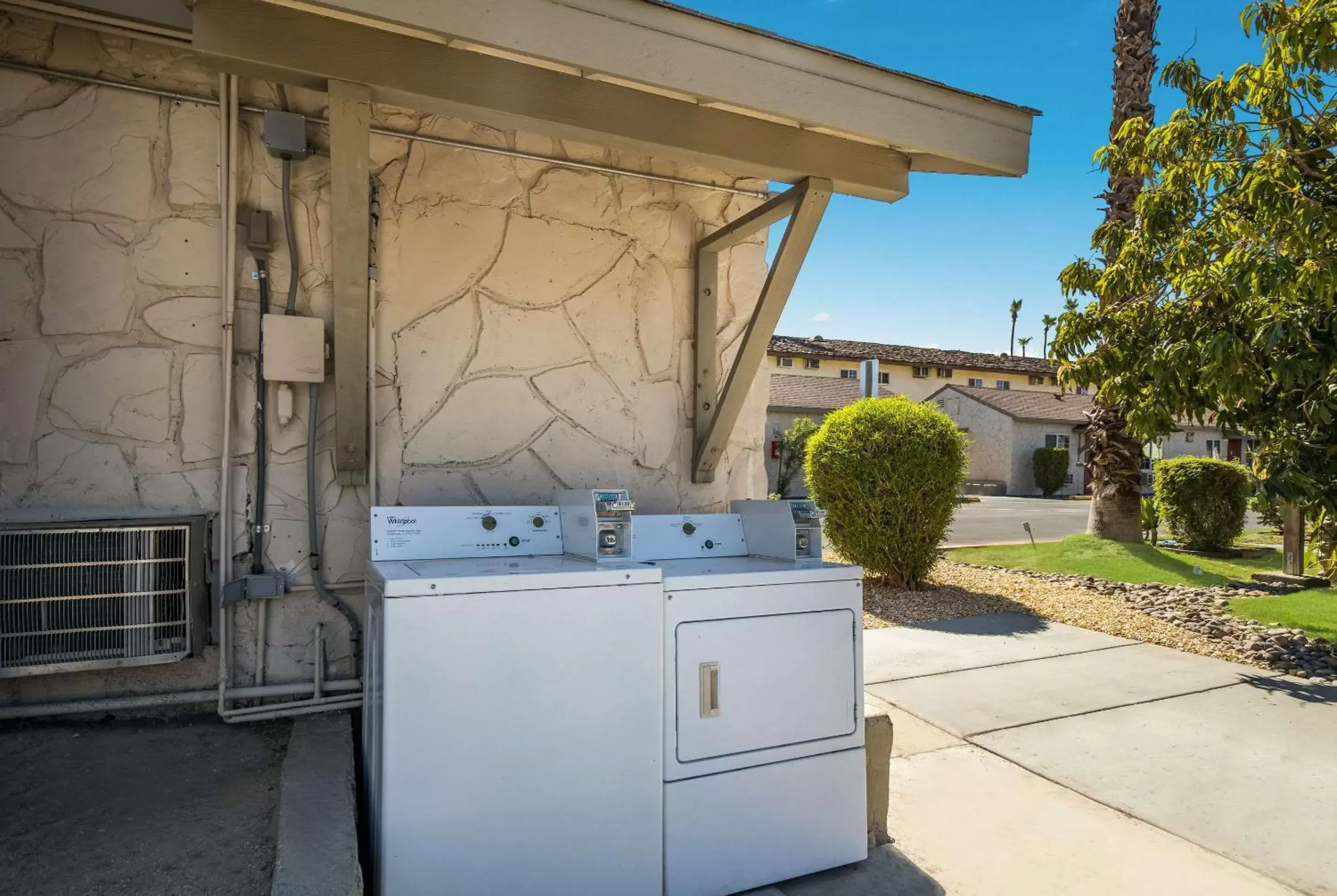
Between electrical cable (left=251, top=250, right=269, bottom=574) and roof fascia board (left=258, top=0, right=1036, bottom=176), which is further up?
roof fascia board (left=258, top=0, right=1036, bottom=176)

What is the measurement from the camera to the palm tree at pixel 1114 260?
816 cm

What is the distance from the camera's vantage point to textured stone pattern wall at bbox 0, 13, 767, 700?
2.37 metres

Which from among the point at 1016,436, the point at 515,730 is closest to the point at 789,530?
the point at 515,730

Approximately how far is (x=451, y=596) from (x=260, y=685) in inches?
47.5

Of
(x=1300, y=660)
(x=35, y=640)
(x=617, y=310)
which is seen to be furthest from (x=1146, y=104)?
(x=35, y=640)

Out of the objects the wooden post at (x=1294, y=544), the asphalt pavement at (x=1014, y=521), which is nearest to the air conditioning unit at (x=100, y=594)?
the asphalt pavement at (x=1014, y=521)

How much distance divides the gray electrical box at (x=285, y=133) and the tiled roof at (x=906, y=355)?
2471cm

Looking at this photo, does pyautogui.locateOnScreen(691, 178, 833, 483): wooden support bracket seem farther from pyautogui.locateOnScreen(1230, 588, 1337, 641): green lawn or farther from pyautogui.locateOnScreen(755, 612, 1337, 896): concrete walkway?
pyautogui.locateOnScreen(1230, 588, 1337, 641): green lawn

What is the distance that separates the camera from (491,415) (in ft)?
9.48

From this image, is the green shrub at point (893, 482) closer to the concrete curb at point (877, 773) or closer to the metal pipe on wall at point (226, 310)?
the concrete curb at point (877, 773)

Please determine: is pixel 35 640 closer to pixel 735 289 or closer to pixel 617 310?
pixel 617 310

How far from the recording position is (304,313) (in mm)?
2627

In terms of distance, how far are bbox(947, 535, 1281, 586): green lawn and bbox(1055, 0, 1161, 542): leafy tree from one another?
1.16 ft

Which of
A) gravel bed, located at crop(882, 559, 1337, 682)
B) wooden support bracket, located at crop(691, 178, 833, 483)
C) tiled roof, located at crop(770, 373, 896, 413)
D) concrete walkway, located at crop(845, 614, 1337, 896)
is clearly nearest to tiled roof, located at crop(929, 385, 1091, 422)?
tiled roof, located at crop(770, 373, 896, 413)
